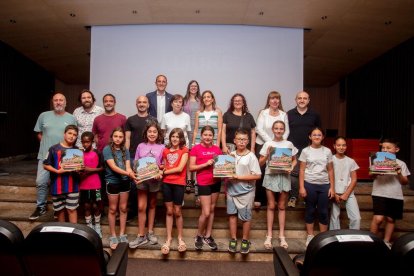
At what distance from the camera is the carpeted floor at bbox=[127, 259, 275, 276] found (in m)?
2.88

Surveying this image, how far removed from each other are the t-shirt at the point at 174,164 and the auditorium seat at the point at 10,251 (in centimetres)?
169

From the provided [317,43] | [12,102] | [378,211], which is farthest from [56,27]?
[378,211]

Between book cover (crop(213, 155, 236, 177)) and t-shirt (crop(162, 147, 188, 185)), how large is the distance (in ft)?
1.24

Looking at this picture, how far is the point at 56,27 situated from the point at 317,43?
5.52 meters

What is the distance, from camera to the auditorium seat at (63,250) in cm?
140

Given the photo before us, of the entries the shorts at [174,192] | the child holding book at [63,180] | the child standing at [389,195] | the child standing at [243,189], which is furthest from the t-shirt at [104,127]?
the child standing at [389,195]

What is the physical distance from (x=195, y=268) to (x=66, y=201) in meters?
1.49

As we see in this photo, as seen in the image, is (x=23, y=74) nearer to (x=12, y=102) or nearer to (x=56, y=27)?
(x=12, y=102)

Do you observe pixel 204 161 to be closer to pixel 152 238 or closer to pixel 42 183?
pixel 152 238

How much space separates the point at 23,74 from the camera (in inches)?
331

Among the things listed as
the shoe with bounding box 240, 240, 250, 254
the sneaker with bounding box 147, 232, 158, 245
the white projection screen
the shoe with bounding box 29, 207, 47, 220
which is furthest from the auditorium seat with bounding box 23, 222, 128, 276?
the white projection screen

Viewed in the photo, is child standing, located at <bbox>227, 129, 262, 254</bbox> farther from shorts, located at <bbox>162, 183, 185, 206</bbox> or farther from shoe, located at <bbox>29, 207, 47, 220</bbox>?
shoe, located at <bbox>29, 207, 47, 220</bbox>

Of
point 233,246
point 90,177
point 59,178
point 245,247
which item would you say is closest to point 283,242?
point 245,247

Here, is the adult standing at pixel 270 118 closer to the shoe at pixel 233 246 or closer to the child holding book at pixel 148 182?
the shoe at pixel 233 246
